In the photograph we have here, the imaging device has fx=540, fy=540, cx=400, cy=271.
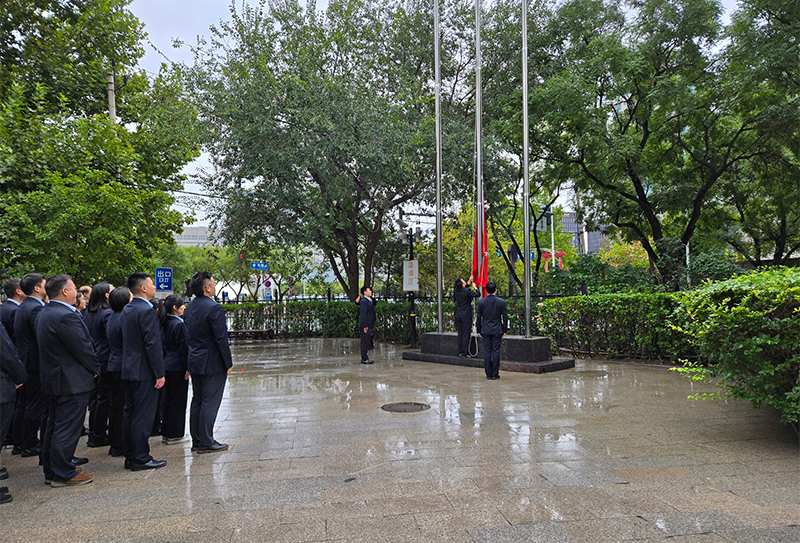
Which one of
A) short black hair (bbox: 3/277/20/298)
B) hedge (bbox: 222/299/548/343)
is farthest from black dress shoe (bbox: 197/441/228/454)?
hedge (bbox: 222/299/548/343)

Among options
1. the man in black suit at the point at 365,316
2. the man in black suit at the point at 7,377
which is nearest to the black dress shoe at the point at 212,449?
the man in black suit at the point at 7,377

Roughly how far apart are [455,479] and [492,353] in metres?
5.73

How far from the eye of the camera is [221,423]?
717cm

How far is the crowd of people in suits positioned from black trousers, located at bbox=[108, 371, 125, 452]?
0.01m

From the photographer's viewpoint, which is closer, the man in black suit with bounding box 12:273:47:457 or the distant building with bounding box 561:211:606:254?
the man in black suit with bounding box 12:273:47:457

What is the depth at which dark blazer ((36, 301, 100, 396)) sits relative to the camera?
16.2 feet

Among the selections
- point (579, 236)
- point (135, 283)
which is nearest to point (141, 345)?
point (135, 283)

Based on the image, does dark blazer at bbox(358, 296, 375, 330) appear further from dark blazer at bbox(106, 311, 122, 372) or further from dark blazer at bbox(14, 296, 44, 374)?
dark blazer at bbox(14, 296, 44, 374)

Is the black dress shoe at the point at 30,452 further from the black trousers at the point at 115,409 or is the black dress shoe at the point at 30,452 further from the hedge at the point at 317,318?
the hedge at the point at 317,318

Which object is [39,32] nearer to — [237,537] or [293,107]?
[293,107]

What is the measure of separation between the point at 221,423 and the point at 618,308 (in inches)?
340

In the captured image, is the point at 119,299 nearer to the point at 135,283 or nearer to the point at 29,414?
the point at 135,283

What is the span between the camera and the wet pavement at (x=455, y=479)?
148 inches

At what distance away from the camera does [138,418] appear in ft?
17.7
